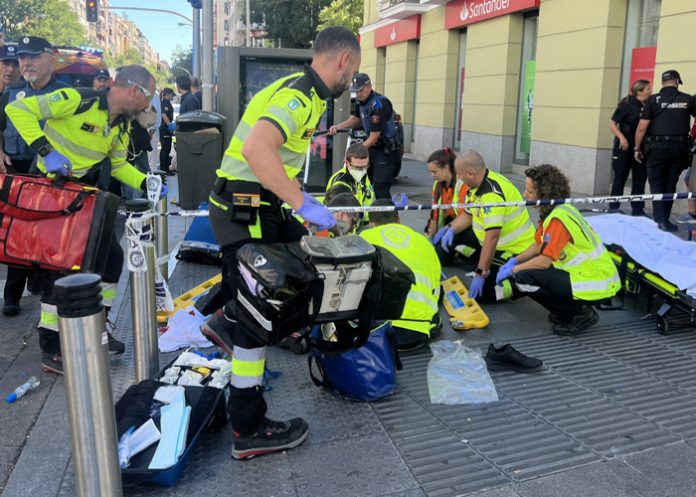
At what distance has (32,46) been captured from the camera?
5.76m

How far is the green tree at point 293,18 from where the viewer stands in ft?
118

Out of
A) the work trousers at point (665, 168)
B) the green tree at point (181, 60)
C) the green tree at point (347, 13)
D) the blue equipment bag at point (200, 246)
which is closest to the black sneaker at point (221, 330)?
the blue equipment bag at point (200, 246)

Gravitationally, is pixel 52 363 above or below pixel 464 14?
below

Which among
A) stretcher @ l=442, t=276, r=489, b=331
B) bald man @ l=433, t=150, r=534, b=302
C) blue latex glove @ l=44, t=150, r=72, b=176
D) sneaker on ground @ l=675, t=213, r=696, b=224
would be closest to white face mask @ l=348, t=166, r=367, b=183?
bald man @ l=433, t=150, r=534, b=302

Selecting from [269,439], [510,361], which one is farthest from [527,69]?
[269,439]

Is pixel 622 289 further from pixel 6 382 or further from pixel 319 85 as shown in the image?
pixel 6 382

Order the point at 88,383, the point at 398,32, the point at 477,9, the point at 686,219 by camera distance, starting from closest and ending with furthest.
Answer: the point at 88,383 < the point at 686,219 < the point at 477,9 < the point at 398,32

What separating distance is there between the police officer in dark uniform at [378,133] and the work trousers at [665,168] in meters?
3.17

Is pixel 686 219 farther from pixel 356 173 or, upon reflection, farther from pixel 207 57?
pixel 207 57

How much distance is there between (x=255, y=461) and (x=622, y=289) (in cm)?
345

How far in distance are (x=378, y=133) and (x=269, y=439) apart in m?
5.29

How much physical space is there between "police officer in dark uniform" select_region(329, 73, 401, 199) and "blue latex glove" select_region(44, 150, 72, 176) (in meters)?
4.35

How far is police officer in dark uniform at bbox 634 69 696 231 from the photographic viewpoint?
319 inches

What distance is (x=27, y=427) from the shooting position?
3.36 metres
